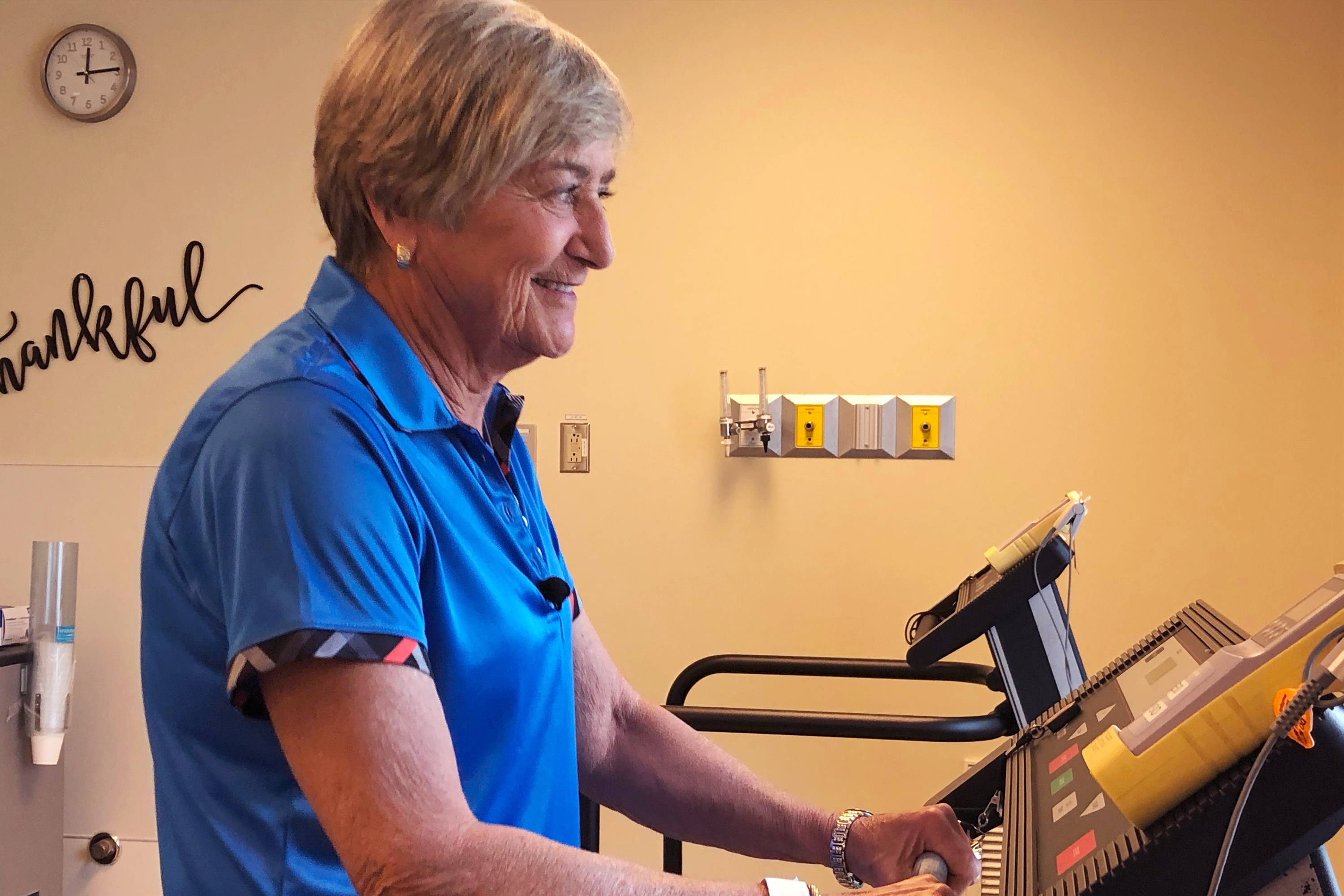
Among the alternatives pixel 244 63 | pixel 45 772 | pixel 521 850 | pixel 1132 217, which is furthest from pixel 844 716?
pixel 244 63

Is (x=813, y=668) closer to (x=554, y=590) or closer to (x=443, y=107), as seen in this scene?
(x=554, y=590)

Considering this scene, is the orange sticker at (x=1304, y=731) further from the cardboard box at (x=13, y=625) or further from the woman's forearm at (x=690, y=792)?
the cardboard box at (x=13, y=625)

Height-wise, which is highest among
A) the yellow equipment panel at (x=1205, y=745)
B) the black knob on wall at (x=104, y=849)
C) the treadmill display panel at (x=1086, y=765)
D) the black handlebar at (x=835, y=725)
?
the yellow equipment panel at (x=1205, y=745)

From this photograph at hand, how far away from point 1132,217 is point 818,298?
Result: 806 mm

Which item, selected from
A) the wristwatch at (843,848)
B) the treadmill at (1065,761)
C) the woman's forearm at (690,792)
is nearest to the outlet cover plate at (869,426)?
the treadmill at (1065,761)

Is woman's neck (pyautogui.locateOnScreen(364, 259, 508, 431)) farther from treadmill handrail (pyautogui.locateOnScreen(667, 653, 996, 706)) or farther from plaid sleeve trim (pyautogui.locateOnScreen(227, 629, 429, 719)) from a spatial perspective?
treadmill handrail (pyautogui.locateOnScreen(667, 653, 996, 706))

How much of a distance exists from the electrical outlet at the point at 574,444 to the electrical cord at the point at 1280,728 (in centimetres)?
239

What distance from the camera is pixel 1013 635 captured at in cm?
175

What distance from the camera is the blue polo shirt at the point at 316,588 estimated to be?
80 cm

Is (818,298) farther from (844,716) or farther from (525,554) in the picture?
(525,554)

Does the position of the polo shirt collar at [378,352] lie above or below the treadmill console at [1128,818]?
above

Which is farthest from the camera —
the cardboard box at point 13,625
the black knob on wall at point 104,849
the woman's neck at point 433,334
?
the black knob on wall at point 104,849

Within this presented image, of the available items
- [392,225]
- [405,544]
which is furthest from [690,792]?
[392,225]

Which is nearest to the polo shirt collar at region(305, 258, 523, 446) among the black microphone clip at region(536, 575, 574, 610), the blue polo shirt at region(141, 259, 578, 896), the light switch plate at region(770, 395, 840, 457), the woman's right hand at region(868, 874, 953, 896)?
the blue polo shirt at region(141, 259, 578, 896)
